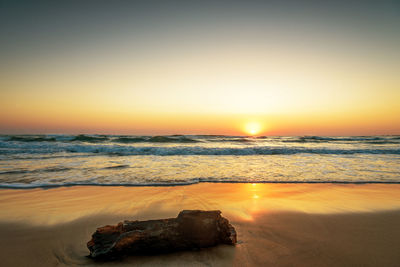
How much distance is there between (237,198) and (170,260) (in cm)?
289

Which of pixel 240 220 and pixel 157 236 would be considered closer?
pixel 157 236

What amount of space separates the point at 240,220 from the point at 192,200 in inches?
59.9

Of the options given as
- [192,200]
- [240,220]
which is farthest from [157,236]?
[192,200]

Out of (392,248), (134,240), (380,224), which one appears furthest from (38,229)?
(380,224)

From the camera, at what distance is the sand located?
2.47 metres

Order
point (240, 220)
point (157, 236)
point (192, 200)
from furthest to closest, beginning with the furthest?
point (192, 200) → point (240, 220) → point (157, 236)

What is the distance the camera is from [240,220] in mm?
3619

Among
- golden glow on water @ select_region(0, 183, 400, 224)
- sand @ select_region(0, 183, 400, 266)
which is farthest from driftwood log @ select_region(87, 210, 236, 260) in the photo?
golden glow on water @ select_region(0, 183, 400, 224)

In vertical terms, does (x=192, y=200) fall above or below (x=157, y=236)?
below

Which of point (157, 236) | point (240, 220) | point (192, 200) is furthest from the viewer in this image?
point (192, 200)

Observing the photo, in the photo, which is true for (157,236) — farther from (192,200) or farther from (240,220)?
(192,200)

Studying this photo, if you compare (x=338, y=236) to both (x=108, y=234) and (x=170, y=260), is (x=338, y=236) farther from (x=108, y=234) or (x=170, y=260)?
(x=108, y=234)

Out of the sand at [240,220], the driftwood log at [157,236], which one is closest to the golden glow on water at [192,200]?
the sand at [240,220]

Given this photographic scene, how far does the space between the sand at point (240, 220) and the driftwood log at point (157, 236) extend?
3.7 inches
